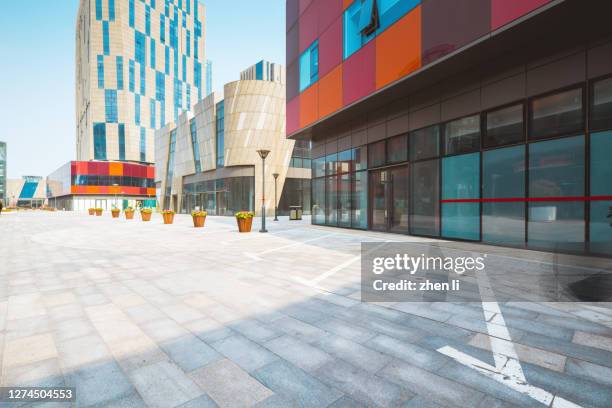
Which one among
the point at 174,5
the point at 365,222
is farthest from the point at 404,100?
the point at 174,5

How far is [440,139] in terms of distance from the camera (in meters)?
12.3

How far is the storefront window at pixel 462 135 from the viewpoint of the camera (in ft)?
36.4

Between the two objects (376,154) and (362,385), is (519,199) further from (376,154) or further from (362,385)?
(362,385)

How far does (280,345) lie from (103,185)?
3321 inches

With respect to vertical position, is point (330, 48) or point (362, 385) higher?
point (330, 48)

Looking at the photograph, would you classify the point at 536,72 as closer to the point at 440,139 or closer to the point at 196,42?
the point at 440,139

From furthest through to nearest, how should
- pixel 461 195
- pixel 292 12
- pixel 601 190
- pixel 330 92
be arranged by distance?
1. pixel 292 12
2. pixel 330 92
3. pixel 461 195
4. pixel 601 190

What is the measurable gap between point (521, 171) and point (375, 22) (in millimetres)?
8128

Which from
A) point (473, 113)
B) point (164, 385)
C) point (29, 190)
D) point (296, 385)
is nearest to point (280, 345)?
point (296, 385)

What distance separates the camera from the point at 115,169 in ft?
240

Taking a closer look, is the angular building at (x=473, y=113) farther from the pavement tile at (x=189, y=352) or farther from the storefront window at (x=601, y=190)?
the pavement tile at (x=189, y=352)

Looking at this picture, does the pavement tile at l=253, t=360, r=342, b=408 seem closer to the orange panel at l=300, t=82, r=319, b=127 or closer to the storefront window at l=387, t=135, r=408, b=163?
the storefront window at l=387, t=135, r=408, b=163

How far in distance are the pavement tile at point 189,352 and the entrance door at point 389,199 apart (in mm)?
11979

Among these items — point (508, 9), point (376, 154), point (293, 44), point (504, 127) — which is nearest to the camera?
point (508, 9)
